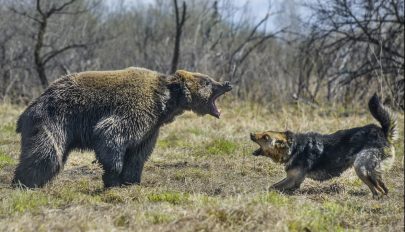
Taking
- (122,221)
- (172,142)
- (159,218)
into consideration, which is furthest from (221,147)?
(122,221)

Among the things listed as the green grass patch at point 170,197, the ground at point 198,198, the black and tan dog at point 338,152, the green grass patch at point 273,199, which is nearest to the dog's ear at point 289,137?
the black and tan dog at point 338,152

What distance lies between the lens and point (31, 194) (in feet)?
24.6

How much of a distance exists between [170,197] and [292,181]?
1866 mm

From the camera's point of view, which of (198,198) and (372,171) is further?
(372,171)

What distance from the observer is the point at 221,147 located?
467 inches

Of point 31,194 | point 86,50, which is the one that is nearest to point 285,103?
point 86,50

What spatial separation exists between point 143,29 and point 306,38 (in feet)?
42.0

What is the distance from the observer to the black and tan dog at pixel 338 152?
8500 millimetres

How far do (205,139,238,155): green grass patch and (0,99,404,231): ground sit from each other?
0.02 metres

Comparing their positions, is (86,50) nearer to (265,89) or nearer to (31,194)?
(265,89)

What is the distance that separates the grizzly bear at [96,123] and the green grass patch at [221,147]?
2.92 meters

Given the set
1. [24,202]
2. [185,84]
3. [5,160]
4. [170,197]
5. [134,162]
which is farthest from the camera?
[5,160]

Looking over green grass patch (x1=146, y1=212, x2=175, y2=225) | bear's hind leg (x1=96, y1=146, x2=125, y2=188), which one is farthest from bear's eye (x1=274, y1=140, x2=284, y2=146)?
green grass patch (x1=146, y1=212, x2=175, y2=225)

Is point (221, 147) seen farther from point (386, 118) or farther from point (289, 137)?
point (386, 118)
